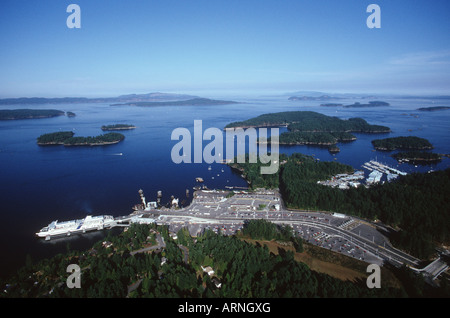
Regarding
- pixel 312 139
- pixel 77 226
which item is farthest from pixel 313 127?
pixel 77 226

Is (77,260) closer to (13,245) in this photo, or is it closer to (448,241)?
(13,245)

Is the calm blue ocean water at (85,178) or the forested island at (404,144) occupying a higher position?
the forested island at (404,144)

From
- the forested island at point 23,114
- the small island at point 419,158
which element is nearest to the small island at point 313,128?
the small island at point 419,158

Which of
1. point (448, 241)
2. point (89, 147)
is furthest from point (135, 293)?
point (89, 147)

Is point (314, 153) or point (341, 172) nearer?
point (341, 172)

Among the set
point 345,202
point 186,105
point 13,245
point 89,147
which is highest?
point 186,105

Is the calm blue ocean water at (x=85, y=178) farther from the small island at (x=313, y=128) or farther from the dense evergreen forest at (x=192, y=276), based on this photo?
the dense evergreen forest at (x=192, y=276)

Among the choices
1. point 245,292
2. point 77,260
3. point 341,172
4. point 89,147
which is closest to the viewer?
point 245,292

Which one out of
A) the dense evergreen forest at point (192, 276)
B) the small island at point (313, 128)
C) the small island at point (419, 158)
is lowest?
the dense evergreen forest at point (192, 276)
